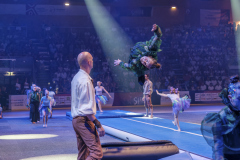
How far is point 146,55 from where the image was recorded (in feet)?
14.7

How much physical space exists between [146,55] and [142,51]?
161mm

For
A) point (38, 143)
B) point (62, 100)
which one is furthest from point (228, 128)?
point (62, 100)

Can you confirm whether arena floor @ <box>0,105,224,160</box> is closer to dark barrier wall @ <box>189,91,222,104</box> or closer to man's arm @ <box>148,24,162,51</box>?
man's arm @ <box>148,24,162,51</box>

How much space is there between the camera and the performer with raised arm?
4.35 m

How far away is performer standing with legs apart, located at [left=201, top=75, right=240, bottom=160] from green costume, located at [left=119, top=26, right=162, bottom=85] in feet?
4.05

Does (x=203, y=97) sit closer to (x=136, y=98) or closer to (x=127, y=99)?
(x=136, y=98)

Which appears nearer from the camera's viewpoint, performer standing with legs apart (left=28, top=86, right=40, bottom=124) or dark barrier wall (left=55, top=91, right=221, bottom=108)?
performer standing with legs apart (left=28, top=86, right=40, bottom=124)

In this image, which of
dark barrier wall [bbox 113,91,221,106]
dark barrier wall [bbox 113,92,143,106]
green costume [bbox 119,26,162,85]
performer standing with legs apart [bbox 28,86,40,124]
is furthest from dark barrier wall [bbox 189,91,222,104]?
green costume [bbox 119,26,162,85]

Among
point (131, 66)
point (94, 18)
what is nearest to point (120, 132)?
point (131, 66)

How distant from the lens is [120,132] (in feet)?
34.7

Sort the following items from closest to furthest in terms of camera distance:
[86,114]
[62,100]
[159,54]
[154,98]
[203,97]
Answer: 1. [86,114]
2. [62,100]
3. [154,98]
4. [203,97]
5. [159,54]

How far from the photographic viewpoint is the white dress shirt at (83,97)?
4.37 meters

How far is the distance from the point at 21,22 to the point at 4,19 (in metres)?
1.58

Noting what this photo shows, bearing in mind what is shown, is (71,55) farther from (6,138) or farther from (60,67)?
(6,138)
